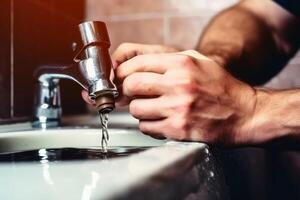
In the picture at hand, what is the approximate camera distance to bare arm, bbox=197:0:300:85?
3.04 feet

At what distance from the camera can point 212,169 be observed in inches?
16.2

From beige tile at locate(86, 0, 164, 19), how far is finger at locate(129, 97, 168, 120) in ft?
1.91

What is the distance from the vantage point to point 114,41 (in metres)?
1.13

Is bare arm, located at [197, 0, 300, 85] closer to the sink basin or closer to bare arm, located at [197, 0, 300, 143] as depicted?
bare arm, located at [197, 0, 300, 143]

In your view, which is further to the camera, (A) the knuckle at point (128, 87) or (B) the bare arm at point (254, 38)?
(B) the bare arm at point (254, 38)

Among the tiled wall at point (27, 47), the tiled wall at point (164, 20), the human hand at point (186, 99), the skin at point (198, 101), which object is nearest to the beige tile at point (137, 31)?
the tiled wall at point (164, 20)

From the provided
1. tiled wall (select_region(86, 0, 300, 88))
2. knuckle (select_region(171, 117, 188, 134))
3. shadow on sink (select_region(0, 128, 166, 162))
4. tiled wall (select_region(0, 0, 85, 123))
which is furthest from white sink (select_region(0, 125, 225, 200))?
tiled wall (select_region(86, 0, 300, 88))

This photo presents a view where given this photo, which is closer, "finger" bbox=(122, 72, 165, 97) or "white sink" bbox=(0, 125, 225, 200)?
"white sink" bbox=(0, 125, 225, 200)

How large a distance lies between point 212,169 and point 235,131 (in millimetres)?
166

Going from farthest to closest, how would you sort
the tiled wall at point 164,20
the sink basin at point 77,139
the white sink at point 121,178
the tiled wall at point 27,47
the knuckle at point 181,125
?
the tiled wall at point 164,20, the tiled wall at point 27,47, the sink basin at point 77,139, the knuckle at point 181,125, the white sink at point 121,178

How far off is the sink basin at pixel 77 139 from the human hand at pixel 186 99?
0.33 feet

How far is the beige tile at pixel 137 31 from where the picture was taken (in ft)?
3.60

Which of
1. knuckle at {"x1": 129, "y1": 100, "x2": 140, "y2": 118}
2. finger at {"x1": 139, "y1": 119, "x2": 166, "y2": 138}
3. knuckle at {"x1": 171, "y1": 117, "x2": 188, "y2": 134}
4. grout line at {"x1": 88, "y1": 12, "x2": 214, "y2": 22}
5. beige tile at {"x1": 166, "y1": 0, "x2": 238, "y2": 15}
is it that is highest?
beige tile at {"x1": 166, "y1": 0, "x2": 238, "y2": 15}

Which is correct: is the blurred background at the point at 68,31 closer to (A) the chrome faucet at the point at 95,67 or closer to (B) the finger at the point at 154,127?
(A) the chrome faucet at the point at 95,67
